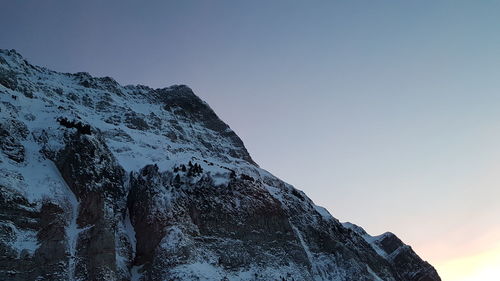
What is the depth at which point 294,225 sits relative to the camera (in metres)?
69.6

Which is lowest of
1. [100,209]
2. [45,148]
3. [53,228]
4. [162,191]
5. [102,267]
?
[102,267]

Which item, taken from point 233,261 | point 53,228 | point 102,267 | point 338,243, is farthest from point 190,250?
point 338,243

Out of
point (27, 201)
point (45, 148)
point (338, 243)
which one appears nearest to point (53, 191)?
point (27, 201)

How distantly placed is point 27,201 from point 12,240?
5.00m

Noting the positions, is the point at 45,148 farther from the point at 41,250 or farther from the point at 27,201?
the point at 41,250

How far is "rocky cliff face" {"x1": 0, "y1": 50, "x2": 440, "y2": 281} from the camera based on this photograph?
48.2m

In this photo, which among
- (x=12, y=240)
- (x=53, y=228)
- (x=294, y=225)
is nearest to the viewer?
(x=12, y=240)

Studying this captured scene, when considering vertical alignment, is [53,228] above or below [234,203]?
below

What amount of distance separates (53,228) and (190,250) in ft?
48.7

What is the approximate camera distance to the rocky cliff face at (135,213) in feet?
158

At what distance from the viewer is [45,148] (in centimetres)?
5828

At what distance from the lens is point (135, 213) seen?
58.1 m

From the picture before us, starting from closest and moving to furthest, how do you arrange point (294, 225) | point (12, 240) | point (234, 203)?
point (12, 240) < point (234, 203) < point (294, 225)

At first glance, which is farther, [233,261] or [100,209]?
[233,261]
